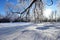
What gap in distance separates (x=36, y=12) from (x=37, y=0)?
570mm

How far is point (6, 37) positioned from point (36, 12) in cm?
93

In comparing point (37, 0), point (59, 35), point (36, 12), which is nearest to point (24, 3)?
point (36, 12)

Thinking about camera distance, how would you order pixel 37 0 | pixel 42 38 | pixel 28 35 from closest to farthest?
1. pixel 37 0
2. pixel 42 38
3. pixel 28 35

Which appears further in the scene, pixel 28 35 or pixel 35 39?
pixel 28 35

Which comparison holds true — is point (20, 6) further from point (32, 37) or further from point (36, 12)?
point (32, 37)

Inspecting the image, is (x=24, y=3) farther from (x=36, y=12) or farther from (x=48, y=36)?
(x=48, y=36)

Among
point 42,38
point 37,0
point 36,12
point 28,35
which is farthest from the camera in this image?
point 36,12

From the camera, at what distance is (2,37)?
102 inches

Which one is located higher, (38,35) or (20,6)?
(20,6)

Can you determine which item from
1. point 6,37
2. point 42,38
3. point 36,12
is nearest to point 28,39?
point 42,38

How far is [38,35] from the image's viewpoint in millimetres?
2689

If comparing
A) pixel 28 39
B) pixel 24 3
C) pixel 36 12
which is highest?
pixel 24 3

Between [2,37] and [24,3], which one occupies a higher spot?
[24,3]

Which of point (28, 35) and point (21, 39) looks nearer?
point (21, 39)
